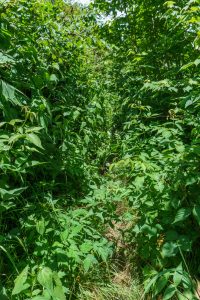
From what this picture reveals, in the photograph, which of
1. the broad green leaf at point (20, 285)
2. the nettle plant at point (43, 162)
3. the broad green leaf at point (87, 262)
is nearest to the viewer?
the broad green leaf at point (20, 285)

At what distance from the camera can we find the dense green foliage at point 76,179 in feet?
5.91

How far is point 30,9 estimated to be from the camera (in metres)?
2.76

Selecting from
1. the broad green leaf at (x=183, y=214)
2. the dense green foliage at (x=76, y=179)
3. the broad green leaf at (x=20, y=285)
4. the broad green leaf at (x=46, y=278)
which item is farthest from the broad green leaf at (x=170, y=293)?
the broad green leaf at (x=20, y=285)

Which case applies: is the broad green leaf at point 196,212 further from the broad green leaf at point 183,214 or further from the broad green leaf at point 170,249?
the broad green leaf at point 170,249

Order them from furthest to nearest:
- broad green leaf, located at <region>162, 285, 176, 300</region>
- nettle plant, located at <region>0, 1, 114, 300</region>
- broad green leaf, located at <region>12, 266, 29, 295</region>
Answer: nettle plant, located at <region>0, 1, 114, 300</region>, broad green leaf, located at <region>162, 285, 176, 300</region>, broad green leaf, located at <region>12, 266, 29, 295</region>

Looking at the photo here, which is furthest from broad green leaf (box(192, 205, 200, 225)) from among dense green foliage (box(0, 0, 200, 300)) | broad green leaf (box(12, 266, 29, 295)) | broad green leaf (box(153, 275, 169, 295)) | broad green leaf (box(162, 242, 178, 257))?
broad green leaf (box(12, 266, 29, 295))

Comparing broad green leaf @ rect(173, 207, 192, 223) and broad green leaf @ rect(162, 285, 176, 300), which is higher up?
broad green leaf @ rect(173, 207, 192, 223)

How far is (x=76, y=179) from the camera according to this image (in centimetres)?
287

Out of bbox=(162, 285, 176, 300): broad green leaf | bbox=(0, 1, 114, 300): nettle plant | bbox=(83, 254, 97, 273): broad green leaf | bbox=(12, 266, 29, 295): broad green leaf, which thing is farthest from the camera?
bbox=(83, 254, 97, 273): broad green leaf

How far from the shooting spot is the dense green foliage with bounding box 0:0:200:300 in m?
1.80

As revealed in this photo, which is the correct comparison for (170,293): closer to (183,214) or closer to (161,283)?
→ (161,283)

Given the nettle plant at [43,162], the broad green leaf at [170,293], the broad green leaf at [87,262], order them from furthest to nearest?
the broad green leaf at [87,262]
the nettle plant at [43,162]
the broad green leaf at [170,293]

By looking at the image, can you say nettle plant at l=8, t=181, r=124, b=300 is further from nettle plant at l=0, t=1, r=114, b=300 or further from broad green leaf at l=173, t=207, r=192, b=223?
broad green leaf at l=173, t=207, r=192, b=223

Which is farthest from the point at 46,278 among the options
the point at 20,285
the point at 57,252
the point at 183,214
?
the point at 183,214
